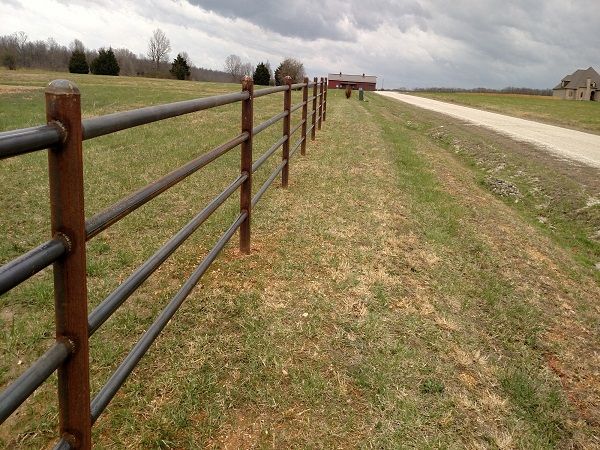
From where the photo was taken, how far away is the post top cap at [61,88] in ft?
4.36

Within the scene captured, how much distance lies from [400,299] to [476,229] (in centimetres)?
257

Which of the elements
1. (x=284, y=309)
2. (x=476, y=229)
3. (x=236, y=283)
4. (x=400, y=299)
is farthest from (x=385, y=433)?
(x=476, y=229)

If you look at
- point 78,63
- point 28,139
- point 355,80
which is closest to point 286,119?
point 28,139

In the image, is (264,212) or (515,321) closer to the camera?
(515,321)

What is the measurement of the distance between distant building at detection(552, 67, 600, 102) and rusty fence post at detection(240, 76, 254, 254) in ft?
274

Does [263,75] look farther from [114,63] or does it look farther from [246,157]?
[246,157]

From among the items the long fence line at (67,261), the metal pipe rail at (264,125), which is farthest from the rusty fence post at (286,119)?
the long fence line at (67,261)

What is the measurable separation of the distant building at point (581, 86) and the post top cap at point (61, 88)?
281ft

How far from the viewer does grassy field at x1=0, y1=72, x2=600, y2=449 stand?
96.7 inches

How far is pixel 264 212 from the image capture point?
5.54m

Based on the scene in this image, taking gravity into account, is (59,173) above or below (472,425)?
above

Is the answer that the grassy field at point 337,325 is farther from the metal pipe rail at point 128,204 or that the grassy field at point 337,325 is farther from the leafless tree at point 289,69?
the leafless tree at point 289,69

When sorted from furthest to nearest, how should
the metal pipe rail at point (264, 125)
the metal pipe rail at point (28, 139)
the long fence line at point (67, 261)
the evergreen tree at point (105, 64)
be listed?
the evergreen tree at point (105, 64), the metal pipe rail at point (264, 125), the long fence line at point (67, 261), the metal pipe rail at point (28, 139)

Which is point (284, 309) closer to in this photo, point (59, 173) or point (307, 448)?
point (307, 448)
